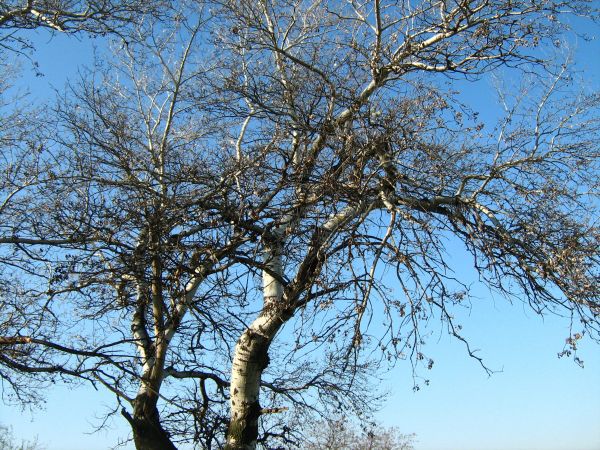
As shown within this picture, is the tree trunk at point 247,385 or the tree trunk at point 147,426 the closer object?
the tree trunk at point 247,385

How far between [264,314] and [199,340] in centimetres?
217

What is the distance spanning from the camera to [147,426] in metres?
8.43

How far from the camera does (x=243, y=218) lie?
22.7 feet

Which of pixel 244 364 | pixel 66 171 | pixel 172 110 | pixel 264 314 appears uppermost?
pixel 172 110

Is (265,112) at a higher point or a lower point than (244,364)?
higher

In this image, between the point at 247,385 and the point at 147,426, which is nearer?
the point at 247,385

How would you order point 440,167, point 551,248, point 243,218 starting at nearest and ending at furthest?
1. point 551,248
2. point 440,167
3. point 243,218

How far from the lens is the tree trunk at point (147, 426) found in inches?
328

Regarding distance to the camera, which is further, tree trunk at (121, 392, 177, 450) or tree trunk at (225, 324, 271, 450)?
tree trunk at (121, 392, 177, 450)

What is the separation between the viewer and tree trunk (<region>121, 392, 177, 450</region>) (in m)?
8.34

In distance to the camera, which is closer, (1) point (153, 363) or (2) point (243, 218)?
(2) point (243, 218)

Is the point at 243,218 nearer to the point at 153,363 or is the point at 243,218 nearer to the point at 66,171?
the point at 66,171

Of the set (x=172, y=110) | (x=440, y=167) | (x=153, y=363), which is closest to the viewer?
(x=440, y=167)

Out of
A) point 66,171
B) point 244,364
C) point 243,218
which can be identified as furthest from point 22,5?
point 244,364
